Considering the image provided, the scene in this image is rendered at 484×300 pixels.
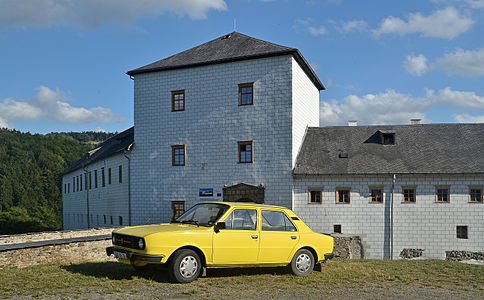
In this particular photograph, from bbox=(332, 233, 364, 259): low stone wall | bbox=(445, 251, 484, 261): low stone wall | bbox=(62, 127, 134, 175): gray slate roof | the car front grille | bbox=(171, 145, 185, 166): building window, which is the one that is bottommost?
bbox=(445, 251, 484, 261): low stone wall

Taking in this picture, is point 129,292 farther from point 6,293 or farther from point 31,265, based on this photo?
point 31,265

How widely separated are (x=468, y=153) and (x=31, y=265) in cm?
2187

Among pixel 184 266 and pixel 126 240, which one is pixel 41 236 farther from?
pixel 184 266

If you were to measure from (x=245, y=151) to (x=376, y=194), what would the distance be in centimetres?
717

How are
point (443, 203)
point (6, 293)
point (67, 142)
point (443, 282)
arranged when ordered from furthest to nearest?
point (67, 142) → point (443, 203) → point (443, 282) → point (6, 293)

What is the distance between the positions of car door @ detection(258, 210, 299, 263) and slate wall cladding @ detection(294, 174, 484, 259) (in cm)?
1467

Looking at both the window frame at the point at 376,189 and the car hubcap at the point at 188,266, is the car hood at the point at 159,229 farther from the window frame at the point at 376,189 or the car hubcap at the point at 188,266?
the window frame at the point at 376,189

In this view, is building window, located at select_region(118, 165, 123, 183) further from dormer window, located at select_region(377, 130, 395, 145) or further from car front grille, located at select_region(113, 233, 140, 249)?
car front grille, located at select_region(113, 233, 140, 249)

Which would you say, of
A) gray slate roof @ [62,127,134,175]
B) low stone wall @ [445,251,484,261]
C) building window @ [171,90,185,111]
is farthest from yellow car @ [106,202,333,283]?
gray slate roof @ [62,127,134,175]

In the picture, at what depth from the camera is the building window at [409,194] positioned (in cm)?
2442

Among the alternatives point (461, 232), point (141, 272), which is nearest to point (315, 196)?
point (461, 232)

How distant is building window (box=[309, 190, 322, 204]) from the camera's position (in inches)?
986

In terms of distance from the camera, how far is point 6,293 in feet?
26.3

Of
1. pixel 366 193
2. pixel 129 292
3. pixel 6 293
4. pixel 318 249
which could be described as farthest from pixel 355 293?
pixel 366 193
